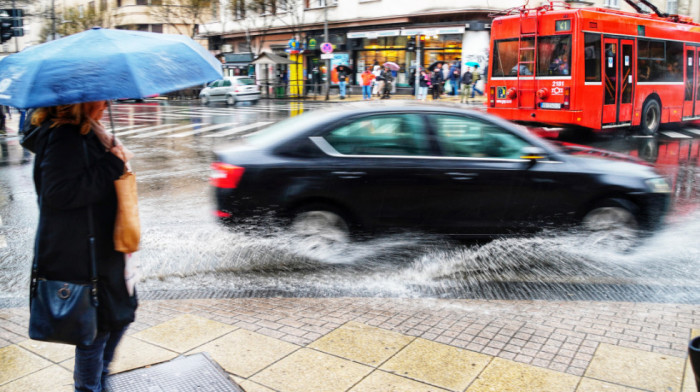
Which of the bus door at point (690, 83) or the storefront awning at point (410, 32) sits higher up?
the storefront awning at point (410, 32)

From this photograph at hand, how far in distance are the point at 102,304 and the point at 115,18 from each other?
57.7 metres

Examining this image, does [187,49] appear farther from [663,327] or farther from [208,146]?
[208,146]

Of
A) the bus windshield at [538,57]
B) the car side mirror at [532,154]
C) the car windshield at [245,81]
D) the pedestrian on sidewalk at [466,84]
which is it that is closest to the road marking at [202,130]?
the bus windshield at [538,57]

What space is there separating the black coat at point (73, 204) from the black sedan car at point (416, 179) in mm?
2867

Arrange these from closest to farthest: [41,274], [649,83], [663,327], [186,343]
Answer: [41,274]
[186,343]
[663,327]
[649,83]

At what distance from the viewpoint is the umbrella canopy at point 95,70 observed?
245cm

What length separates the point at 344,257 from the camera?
579cm

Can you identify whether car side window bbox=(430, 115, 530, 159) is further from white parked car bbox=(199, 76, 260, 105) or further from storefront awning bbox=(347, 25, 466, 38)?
white parked car bbox=(199, 76, 260, 105)

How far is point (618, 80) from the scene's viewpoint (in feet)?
46.5

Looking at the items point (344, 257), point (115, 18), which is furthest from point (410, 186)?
point (115, 18)

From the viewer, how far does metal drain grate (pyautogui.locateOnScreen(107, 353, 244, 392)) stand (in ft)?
10.8

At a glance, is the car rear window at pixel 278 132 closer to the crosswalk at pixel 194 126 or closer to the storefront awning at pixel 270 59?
the crosswalk at pixel 194 126

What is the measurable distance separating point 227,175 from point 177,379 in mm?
2481

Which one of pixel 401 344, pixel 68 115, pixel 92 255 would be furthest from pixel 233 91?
pixel 92 255
